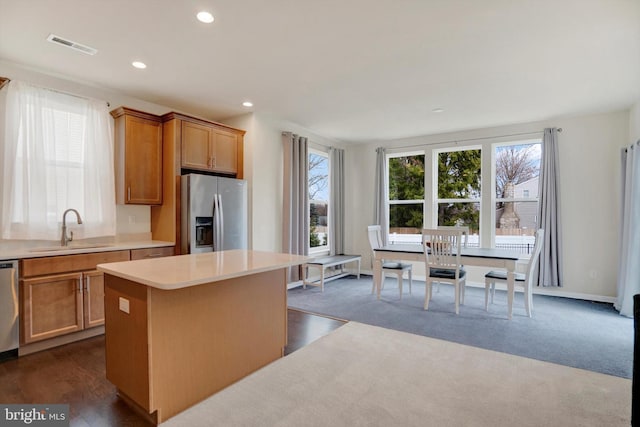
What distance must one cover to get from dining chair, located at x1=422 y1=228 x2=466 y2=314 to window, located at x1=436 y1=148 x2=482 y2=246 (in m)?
1.81

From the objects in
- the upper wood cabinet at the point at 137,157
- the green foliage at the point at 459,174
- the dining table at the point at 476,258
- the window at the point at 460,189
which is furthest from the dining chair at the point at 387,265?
the upper wood cabinet at the point at 137,157

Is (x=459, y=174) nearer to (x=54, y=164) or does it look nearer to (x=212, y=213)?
(x=212, y=213)

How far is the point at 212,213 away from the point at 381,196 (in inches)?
137

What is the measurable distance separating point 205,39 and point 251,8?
0.62m

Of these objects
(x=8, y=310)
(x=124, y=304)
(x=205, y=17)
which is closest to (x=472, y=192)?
(x=205, y=17)

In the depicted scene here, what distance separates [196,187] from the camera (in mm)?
3949

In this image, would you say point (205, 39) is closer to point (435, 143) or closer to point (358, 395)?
point (358, 395)

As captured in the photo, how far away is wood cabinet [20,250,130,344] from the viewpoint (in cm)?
281

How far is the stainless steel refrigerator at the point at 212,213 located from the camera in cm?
392

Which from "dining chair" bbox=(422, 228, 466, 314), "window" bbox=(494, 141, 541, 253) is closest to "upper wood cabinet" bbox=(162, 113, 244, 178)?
"dining chair" bbox=(422, 228, 466, 314)

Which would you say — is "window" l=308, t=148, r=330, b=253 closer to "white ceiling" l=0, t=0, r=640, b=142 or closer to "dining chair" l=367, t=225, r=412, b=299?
"dining chair" l=367, t=225, r=412, b=299

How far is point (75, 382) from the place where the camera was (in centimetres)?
236

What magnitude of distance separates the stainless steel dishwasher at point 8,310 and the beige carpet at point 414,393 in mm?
1933

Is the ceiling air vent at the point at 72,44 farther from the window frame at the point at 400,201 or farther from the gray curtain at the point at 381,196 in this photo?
the window frame at the point at 400,201
